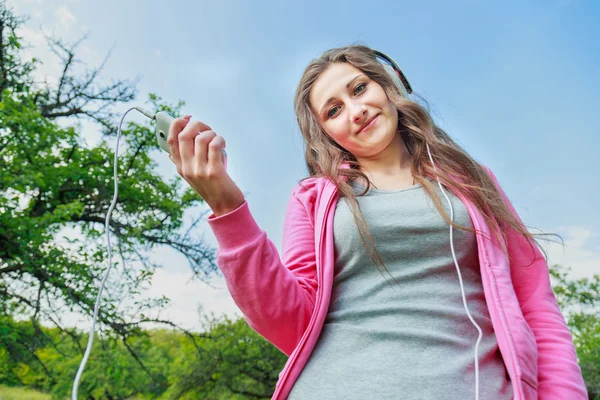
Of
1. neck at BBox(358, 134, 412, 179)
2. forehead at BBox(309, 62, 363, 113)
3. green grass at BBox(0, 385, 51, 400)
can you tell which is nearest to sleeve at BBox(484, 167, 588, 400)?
neck at BBox(358, 134, 412, 179)

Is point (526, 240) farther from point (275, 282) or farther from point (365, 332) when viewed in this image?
point (275, 282)

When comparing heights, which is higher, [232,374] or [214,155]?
[232,374]

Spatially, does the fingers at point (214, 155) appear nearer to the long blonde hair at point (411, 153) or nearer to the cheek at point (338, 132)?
the long blonde hair at point (411, 153)

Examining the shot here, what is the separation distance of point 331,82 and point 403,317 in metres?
0.73

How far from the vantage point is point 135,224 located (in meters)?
9.15

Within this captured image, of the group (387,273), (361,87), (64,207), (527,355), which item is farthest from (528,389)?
(64,207)

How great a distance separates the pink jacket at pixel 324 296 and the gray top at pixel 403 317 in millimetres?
31

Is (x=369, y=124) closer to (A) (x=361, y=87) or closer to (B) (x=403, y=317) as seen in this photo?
(A) (x=361, y=87)

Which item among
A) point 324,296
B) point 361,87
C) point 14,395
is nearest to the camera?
point 324,296

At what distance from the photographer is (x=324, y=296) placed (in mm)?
1005

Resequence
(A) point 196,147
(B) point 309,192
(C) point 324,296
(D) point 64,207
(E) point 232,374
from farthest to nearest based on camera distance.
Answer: (E) point 232,374 < (D) point 64,207 < (B) point 309,192 < (C) point 324,296 < (A) point 196,147

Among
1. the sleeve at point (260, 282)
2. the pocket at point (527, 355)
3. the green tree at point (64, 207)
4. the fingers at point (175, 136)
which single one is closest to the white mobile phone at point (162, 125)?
the fingers at point (175, 136)

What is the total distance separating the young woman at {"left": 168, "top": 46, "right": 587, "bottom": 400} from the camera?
892 millimetres

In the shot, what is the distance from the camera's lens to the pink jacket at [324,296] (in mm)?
917
